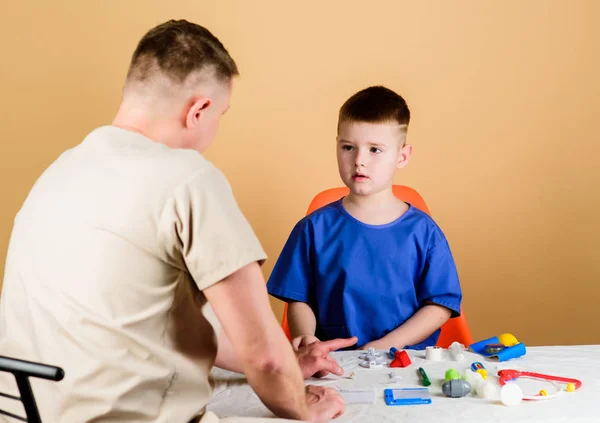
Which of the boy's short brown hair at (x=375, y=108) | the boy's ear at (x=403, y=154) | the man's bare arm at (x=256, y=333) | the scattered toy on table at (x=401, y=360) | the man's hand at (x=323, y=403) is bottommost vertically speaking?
the scattered toy on table at (x=401, y=360)

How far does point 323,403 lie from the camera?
→ 118 cm

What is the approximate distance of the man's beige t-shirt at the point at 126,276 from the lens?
3.12 ft

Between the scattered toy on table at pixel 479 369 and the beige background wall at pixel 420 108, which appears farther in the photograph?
the beige background wall at pixel 420 108

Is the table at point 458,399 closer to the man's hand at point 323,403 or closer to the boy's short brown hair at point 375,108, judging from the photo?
the man's hand at point 323,403

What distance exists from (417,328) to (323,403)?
712mm

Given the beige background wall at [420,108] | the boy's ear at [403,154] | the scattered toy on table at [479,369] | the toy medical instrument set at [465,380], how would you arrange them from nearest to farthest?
the toy medical instrument set at [465,380], the scattered toy on table at [479,369], the boy's ear at [403,154], the beige background wall at [420,108]

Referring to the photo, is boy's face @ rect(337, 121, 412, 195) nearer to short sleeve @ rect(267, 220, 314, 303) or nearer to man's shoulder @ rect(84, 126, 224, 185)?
short sleeve @ rect(267, 220, 314, 303)

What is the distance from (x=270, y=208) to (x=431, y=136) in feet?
2.26

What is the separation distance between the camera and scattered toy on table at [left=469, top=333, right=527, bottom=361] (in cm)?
148

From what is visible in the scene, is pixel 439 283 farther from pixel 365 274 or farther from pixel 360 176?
pixel 360 176

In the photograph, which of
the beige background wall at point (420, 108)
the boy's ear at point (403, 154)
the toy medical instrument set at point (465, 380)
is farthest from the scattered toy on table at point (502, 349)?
the beige background wall at point (420, 108)

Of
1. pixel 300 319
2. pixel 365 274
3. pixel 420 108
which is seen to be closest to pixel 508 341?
pixel 365 274

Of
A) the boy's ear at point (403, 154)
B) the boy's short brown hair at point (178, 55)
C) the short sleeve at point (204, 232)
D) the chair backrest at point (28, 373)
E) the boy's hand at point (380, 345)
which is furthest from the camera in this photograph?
the boy's ear at point (403, 154)

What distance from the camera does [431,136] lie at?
2.76 meters
